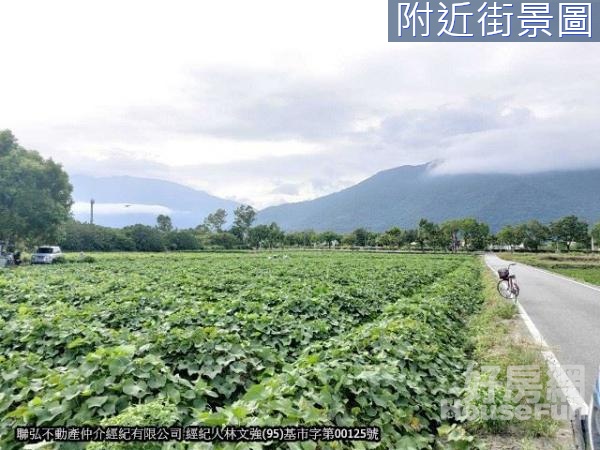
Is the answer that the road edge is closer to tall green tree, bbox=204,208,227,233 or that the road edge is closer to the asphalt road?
the asphalt road

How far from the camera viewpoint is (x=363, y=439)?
140 inches

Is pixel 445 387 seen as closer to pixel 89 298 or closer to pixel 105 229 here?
pixel 89 298

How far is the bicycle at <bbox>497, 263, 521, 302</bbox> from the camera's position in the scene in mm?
15836

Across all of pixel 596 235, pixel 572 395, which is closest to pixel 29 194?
pixel 572 395

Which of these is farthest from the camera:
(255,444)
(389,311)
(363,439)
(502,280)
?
(502,280)

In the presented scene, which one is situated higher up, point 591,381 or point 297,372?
point 297,372

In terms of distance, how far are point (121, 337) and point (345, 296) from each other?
591cm

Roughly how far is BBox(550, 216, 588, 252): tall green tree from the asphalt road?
97.1 m

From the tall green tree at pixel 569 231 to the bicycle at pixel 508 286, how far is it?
102 m

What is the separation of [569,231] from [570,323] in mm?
108314

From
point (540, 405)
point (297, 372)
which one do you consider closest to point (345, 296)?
point (540, 405)

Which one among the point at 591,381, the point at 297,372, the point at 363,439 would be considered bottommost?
the point at 591,381

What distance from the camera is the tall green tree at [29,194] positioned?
38688 millimetres

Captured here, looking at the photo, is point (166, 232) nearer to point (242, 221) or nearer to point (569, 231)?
point (242, 221)
